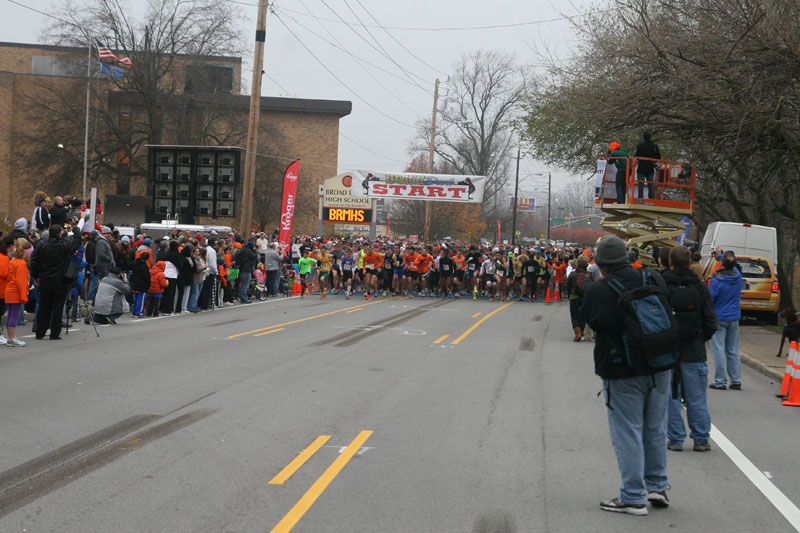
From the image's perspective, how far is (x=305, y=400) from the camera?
372 inches

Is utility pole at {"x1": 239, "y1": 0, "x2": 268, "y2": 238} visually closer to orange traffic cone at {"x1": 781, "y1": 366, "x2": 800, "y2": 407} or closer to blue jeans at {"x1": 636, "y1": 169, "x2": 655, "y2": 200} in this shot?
blue jeans at {"x1": 636, "y1": 169, "x2": 655, "y2": 200}

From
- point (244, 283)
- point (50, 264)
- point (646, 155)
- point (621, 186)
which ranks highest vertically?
point (646, 155)

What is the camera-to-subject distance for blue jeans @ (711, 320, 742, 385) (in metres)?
11.1

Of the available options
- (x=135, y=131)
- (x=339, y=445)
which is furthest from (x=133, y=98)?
(x=339, y=445)

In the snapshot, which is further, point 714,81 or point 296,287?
point 296,287

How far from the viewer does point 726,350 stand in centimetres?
1152

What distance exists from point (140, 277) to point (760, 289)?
673 inches

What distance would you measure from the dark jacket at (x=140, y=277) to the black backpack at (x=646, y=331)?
47.7 ft

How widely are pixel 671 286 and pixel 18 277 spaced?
9947 mm

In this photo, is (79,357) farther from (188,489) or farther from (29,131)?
(29,131)

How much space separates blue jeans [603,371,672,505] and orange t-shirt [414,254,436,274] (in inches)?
970

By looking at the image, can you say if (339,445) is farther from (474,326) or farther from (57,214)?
(57,214)

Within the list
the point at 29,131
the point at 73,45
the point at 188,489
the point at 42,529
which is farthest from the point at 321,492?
the point at 29,131

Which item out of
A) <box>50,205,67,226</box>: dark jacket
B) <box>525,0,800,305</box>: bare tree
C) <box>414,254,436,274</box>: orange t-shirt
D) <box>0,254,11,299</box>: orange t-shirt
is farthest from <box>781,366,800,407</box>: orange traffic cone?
<box>414,254,436,274</box>: orange t-shirt
